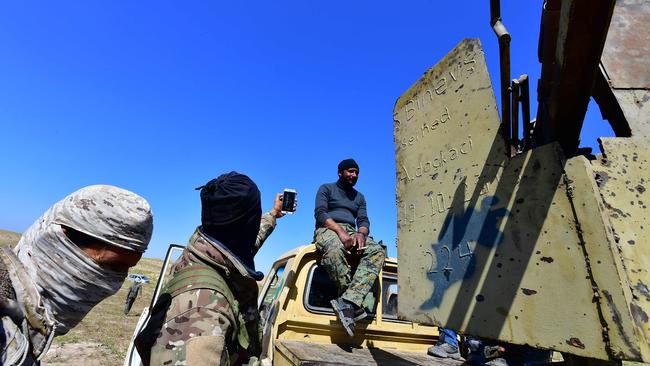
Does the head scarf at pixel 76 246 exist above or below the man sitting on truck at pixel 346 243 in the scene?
below

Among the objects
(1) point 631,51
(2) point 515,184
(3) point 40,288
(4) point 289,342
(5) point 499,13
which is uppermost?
(1) point 631,51

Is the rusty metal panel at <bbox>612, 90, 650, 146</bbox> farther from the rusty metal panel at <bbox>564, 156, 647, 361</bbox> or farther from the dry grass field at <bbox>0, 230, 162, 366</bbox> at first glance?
the dry grass field at <bbox>0, 230, 162, 366</bbox>

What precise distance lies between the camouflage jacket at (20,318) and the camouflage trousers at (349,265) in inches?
87.6

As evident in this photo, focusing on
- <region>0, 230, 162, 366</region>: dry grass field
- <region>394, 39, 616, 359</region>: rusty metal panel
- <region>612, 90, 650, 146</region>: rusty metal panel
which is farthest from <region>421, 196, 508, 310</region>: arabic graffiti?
<region>0, 230, 162, 366</region>: dry grass field

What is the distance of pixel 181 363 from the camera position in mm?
1117

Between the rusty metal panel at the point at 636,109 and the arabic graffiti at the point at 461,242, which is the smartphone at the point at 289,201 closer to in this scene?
the arabic graffiti at the point at 461,242

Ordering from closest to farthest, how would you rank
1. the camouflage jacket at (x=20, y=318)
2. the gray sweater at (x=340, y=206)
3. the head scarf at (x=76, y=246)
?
the camouflage jacket at (x=20, y=318), the head scarf at (x=76, y=246), the gray sweater at (x=340, y=206)

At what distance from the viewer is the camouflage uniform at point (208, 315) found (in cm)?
115

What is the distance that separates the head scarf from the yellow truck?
1715 mm

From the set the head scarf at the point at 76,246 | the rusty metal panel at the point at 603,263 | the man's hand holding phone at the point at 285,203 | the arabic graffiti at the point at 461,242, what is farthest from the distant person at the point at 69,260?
the man's hand holding phone at the point at 285,203

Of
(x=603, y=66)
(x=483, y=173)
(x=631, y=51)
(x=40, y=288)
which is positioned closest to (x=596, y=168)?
(x=483, y=173)

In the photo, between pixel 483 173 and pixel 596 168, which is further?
pixel 483 173

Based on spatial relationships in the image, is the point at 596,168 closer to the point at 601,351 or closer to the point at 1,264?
the point at 601,351

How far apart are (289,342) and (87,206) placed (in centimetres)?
215
